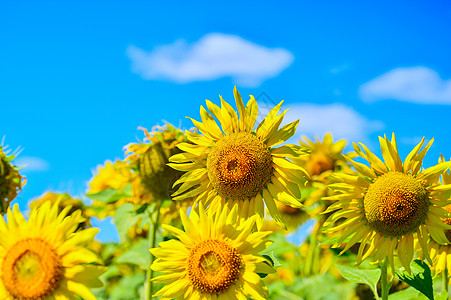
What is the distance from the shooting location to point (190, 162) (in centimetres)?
343

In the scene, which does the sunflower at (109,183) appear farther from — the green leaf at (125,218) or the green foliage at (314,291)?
the green foliage at (314,291)

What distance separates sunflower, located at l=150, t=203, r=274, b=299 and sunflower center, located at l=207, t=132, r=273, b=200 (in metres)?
0.21

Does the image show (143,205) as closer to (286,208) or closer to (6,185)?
(6,185)

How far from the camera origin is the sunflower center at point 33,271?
2.87 metres

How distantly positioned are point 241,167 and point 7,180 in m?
2.28

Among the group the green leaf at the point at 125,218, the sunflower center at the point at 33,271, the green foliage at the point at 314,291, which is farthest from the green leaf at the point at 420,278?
the sunflower center at the point at 33,271

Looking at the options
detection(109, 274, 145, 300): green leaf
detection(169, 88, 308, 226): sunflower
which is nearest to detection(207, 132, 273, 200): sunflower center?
detection(169, 88, 308, 226): sunflower

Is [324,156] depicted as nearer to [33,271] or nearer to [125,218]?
[125,218]

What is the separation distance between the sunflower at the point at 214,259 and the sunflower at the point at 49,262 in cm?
40

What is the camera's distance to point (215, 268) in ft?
9.43

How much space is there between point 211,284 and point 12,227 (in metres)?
1.23

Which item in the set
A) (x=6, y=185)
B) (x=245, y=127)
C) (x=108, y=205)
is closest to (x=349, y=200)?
(x=245, y=127)

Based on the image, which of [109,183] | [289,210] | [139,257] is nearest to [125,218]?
[139,257]

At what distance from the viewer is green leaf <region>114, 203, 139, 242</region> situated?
380cm
